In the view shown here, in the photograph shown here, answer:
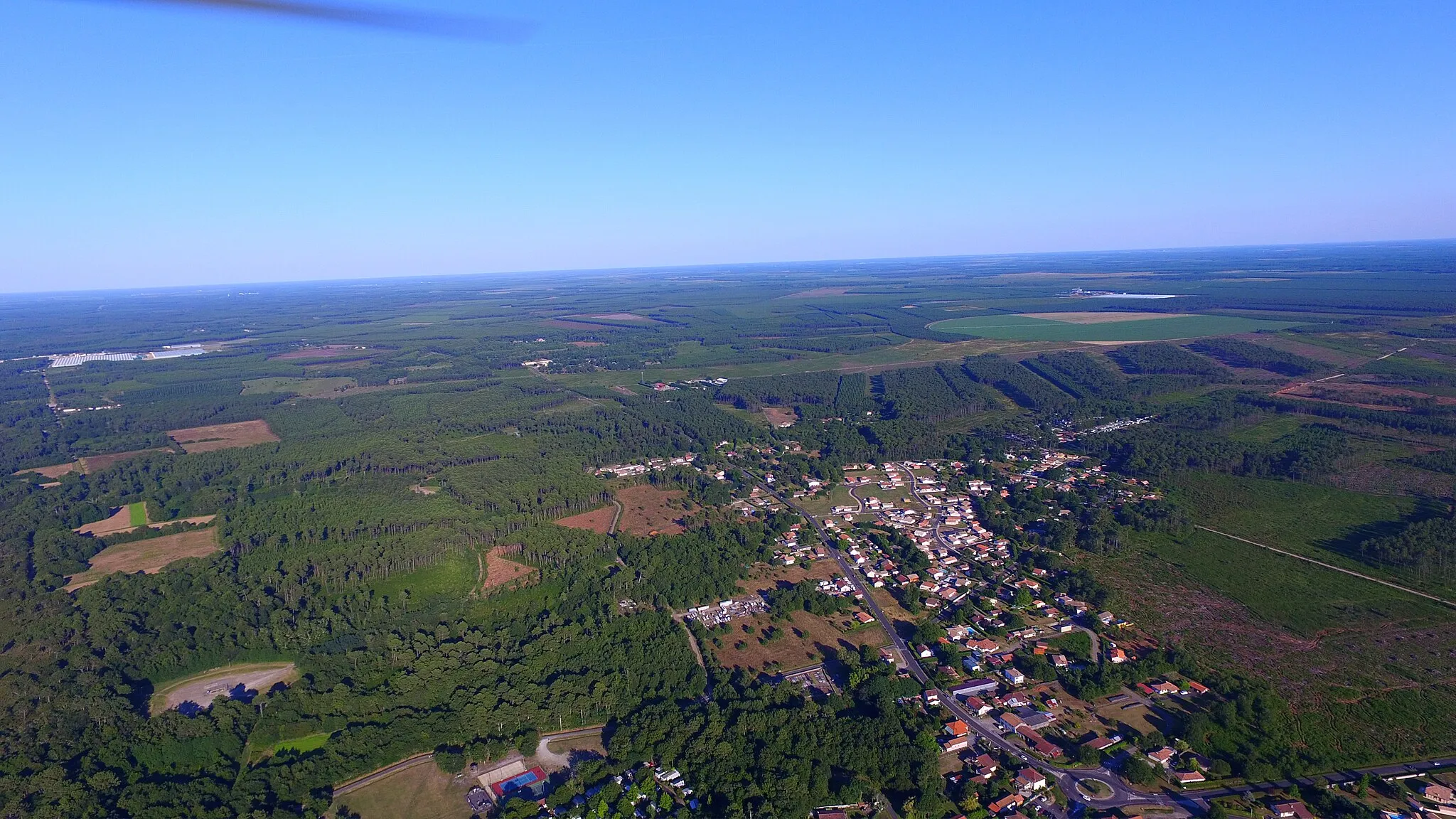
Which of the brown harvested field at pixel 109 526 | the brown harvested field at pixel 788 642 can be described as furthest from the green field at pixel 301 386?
the brown harvested field at pixel 788 642

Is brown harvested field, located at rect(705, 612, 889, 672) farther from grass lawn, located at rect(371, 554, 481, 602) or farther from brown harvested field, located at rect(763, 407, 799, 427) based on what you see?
brown harvested field, located at rect(763, 407, 799, 427)

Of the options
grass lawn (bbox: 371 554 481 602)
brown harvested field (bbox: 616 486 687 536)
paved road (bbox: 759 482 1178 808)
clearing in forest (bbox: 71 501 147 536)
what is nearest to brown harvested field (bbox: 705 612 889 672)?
paved road (bbox: 759 482 1178 808)

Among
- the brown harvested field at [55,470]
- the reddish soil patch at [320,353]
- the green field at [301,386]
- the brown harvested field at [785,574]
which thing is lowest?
the brown harvested field at [785,574]

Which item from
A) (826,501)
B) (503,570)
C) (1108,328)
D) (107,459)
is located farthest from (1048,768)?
(1108,328)

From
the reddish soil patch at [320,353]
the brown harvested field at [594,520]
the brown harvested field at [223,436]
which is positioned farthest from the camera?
the reddish soil patch at [320,353]

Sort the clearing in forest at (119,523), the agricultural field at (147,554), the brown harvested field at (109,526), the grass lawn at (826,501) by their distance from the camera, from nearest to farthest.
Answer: the agricultural field at (147,554), the brown harvested field at (109,526), the clearing in forest at (119,523), the grass lawn at (826,501)

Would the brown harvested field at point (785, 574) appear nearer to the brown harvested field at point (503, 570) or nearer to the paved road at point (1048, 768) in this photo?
the paved road at point (1048, 768)

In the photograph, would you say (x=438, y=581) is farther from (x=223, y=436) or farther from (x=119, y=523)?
(x=223, y=436)

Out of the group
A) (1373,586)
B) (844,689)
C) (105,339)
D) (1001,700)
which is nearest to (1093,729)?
(1001,700)
